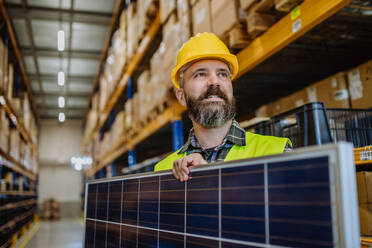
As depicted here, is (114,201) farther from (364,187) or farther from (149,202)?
(364,187)

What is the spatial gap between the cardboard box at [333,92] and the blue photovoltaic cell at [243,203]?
202 cm

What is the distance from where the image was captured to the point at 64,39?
12.5m

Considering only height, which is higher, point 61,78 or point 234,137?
point 61,78

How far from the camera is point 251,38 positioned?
290 centimetres

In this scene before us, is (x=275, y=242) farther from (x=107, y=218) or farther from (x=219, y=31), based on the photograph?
(x=219, y=31)

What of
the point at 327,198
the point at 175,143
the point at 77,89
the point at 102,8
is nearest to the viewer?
the point at 327,198

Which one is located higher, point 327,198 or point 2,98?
point 2,98

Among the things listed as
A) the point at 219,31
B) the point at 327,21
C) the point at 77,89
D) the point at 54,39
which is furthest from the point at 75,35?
the point at 327,21

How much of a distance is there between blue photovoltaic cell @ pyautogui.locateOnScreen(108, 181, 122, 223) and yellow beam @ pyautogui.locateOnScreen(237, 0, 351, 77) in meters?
1.59

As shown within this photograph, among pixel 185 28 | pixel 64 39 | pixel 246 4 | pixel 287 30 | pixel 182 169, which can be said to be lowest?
pixel 182 169

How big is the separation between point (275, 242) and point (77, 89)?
17.9 meters

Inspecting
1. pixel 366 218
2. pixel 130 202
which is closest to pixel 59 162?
pixel 130 202

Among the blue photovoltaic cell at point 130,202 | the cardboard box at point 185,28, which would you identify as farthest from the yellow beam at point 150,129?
the blue photovoltaic cell at point 130,202

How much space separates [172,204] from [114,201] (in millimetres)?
560
